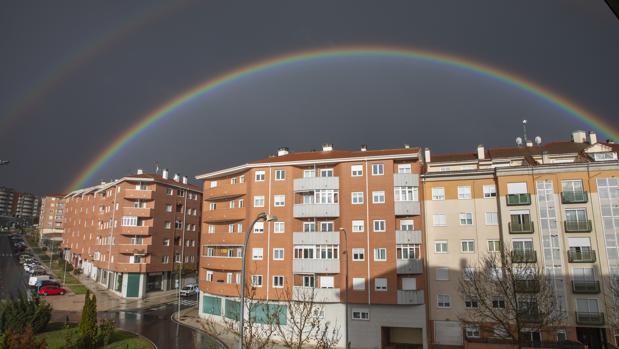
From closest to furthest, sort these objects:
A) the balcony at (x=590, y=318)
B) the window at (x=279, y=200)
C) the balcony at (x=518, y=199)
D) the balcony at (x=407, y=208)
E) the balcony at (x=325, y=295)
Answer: the balcony at (x=590, y=318) < the balcony at (x=518, y=199) < the balcony at (x=325, y=295) < the balcony at (x=407, y=208) < the window at (x=279, y=200)

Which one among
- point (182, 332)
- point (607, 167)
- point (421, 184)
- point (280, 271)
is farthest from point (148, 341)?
point (607, 167)

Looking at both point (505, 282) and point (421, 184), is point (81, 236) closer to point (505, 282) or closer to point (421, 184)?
point (421, 184)

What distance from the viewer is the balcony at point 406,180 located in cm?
3659

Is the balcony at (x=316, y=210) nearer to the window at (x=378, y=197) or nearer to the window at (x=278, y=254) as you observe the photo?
the window at (x=378, y=197)

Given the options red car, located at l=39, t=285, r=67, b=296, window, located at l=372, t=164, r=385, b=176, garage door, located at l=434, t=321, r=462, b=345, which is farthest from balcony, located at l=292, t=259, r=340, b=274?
red car, located at l=39, t=285, r=67, b=296

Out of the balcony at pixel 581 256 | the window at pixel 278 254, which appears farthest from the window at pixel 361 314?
the balcony at pixel 581 256

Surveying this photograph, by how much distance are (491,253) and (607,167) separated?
36.1ft

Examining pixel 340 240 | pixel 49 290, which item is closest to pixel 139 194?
pixel 49 290

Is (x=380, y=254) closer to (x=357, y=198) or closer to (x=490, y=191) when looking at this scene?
(x=357, y=198)

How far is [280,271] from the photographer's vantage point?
38406 millimetres

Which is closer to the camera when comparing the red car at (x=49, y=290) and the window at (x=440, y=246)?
the window at (x=440, y=246)

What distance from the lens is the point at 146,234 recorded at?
196 feet

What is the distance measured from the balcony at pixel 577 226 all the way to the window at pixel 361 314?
1695cm

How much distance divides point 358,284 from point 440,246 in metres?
7.89
